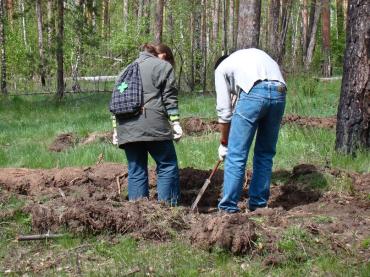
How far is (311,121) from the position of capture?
33.6ft

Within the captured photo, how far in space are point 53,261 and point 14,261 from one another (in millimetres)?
316

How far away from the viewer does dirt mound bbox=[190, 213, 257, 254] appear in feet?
13.9

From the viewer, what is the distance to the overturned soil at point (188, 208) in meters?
4.41

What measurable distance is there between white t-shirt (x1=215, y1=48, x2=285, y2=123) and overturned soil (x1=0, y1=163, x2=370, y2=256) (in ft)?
3.24

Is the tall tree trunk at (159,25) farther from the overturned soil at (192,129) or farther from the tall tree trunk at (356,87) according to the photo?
the tall tree trunk at (356,87)

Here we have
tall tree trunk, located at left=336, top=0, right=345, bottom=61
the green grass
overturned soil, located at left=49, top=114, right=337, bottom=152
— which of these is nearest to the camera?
the green grass

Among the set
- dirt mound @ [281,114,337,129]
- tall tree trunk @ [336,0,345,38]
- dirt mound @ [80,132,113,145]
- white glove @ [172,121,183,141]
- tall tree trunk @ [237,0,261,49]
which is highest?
tall tree trunk @ [336,0,345,38]

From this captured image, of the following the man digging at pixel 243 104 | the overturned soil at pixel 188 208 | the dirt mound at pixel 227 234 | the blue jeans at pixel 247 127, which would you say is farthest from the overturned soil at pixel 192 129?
the dirt mound at pixel 227 234

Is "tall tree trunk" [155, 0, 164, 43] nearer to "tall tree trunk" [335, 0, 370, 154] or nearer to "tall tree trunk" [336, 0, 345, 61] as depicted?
"tall tree trunk" [335, 0, 370, 154]

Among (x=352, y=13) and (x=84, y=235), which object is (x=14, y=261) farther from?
(x=352, y=13)

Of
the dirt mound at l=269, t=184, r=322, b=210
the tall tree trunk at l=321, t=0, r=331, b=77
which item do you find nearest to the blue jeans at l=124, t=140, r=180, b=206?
the dirt mound at l=269, t=184, r=322, b=210

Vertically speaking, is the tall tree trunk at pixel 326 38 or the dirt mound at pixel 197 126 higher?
the tall tree trunk at pixel 326 38

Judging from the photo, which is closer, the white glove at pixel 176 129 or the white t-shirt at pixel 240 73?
the white t-shirt at pixel 240 73

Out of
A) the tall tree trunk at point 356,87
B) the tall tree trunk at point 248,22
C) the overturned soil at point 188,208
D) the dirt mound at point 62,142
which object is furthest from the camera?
the tall tree trunk at point 248,22
